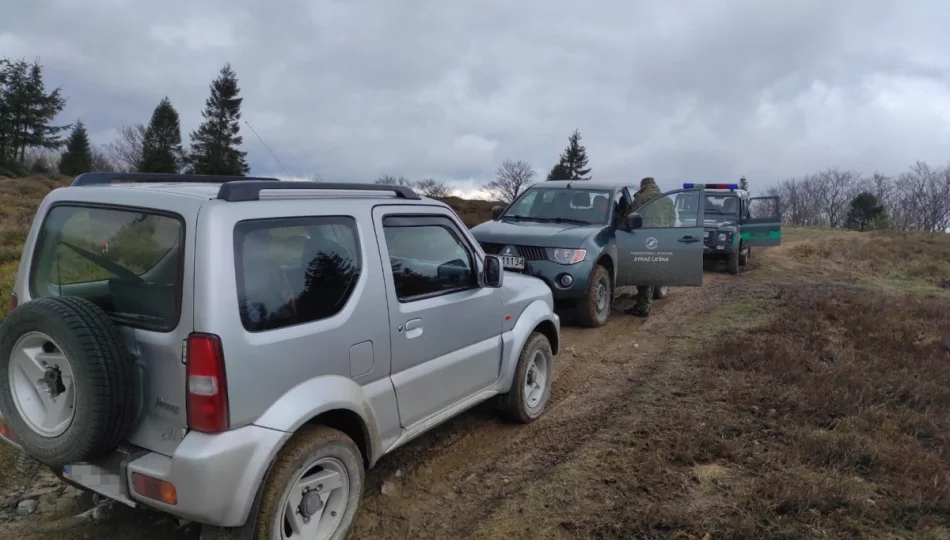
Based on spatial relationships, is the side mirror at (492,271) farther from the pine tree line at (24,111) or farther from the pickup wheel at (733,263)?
the pine tree line at (24,111)

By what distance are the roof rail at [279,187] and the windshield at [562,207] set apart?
16.5ft

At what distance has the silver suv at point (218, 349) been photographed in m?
2.34

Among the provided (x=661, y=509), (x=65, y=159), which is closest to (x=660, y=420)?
(x=661, y=509)

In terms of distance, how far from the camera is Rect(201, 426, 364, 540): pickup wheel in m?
2.49

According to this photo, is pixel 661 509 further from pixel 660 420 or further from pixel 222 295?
pixel 222 295

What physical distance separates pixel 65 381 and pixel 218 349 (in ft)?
2.38

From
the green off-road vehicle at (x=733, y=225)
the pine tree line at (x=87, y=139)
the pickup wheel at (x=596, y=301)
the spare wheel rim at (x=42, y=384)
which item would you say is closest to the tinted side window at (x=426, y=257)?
the spare wheel rim at (x=42, y=384)

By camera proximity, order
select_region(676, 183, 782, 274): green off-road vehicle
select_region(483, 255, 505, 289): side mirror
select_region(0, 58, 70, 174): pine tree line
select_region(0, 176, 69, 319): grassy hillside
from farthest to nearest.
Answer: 1. select_region(0, 58, 70, 174): pine tree line
2. select_region(676, 183, 782, 274): green off-road vehicle
3. select_region(0, 176, 69, 319): grassy hillside
4. select_region(483, 255, 505, 289): side mirror

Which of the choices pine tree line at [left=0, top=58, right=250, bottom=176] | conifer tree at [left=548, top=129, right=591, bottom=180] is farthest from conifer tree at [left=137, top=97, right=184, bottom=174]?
conifer tree at [left=548, top=129, right=591, bottom=180]

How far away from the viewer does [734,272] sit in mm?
14016

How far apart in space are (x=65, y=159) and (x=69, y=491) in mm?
51911

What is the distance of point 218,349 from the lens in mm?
2328

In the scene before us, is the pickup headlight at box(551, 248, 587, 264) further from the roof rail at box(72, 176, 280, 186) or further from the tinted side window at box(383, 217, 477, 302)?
the roof rail at box(72, 176, 280, 186)

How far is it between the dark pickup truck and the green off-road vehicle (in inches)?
215
